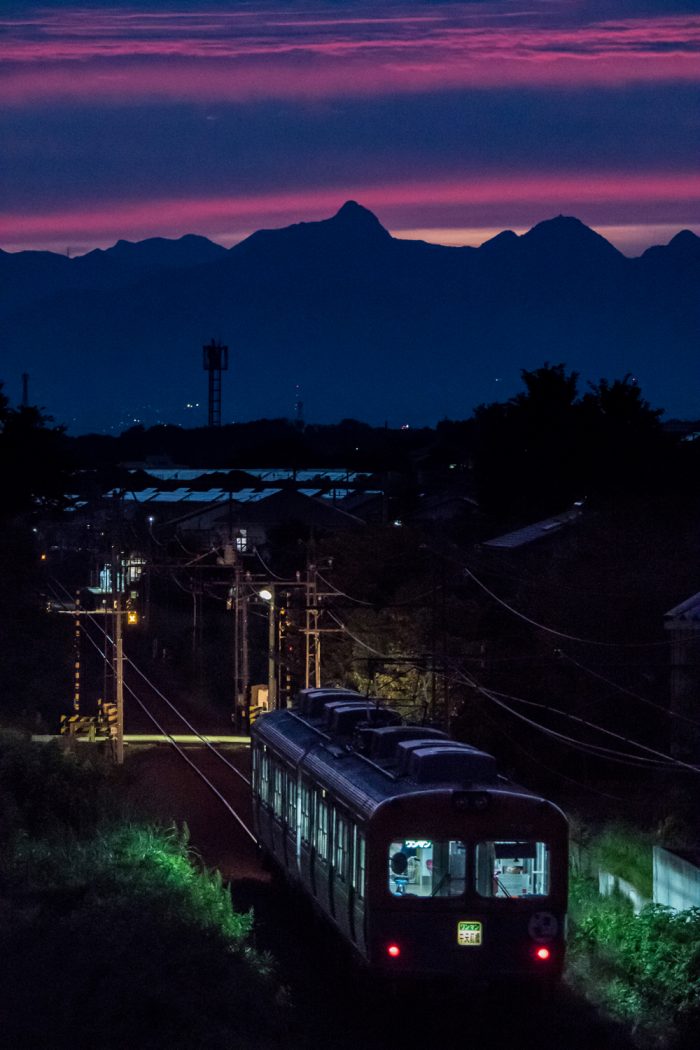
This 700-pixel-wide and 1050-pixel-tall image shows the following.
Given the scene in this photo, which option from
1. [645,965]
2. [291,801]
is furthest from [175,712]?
[645,965]

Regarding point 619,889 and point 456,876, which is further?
point 619,889

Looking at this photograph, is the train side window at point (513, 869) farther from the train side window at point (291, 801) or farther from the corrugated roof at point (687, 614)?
the corrugated roof at point (687, 614)

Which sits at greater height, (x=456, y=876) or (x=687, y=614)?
(x=687, y=614)

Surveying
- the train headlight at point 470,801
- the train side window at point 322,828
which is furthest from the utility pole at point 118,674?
the train headlight at point 470,801

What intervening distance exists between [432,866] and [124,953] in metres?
2.88

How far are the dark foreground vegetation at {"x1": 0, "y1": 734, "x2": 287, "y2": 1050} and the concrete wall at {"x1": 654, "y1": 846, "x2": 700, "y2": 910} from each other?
15.5 ft

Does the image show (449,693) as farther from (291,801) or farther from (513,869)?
(513,869)

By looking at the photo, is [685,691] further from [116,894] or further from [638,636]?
[116,894]

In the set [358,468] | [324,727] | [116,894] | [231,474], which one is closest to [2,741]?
[324,727]

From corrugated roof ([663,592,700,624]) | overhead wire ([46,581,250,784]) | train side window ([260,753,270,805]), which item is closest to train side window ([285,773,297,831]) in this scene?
train side window ([260,753,270,805])

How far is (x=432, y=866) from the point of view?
1233 centimetres

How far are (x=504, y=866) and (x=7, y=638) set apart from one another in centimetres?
3450

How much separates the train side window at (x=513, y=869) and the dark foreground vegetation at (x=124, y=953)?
1.83 meters

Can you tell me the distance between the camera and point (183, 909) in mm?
12648
